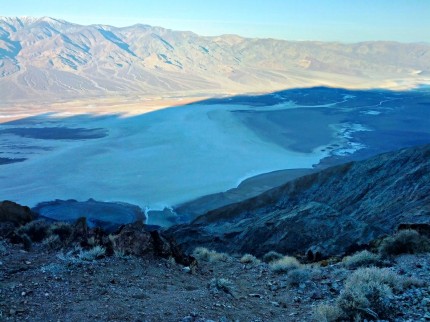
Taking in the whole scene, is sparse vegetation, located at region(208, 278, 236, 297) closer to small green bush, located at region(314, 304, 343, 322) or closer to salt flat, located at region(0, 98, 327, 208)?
small green bush, located at region(314, 304, 343, 322)

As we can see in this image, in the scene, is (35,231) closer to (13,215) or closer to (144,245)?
(13,215)

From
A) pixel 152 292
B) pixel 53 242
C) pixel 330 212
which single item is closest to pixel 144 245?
pixel 152 292

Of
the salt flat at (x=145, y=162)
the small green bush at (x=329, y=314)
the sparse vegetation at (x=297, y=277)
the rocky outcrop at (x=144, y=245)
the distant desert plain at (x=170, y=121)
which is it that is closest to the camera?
the small green bush at (x=329, y=314)

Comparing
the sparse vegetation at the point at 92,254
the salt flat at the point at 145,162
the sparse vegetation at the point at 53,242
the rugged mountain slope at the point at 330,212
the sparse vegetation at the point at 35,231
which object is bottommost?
the salt flat at the point at 145,162

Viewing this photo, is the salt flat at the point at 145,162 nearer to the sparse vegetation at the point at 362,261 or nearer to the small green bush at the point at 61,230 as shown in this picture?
the small green bush at the point at 61,230

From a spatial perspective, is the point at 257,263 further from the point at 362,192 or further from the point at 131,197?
the point at 131,197

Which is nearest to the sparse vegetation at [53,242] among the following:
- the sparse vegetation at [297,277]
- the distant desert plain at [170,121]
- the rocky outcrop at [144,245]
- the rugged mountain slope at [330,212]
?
the rocky outcrop at [144,245]
